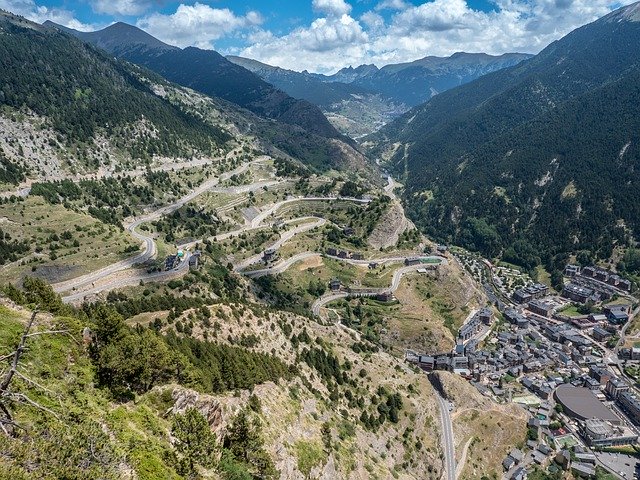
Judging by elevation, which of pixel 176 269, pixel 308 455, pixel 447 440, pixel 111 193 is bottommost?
pixel 447 440

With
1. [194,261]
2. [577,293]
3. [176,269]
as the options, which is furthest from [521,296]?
[176,269]

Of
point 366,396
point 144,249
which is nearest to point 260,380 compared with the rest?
point 366,396

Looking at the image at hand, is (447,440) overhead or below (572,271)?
below

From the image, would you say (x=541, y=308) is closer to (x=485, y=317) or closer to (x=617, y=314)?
(x=617, y=314)

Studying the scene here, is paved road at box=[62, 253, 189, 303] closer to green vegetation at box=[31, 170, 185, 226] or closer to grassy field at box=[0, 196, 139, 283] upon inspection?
grassy field at box=[0, 196, 139, 283]

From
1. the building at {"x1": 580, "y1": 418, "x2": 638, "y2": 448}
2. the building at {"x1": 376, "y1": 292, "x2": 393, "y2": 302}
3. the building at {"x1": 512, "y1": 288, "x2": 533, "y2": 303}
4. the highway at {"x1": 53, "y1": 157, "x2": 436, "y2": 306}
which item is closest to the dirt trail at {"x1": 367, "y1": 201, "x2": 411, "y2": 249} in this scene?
the highway at {"x1": 53, "y1": 157, "x2": 436, "y2": 306}

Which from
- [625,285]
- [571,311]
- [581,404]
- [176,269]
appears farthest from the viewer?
[625,285]

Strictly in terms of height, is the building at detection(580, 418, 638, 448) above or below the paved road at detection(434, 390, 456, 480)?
below
